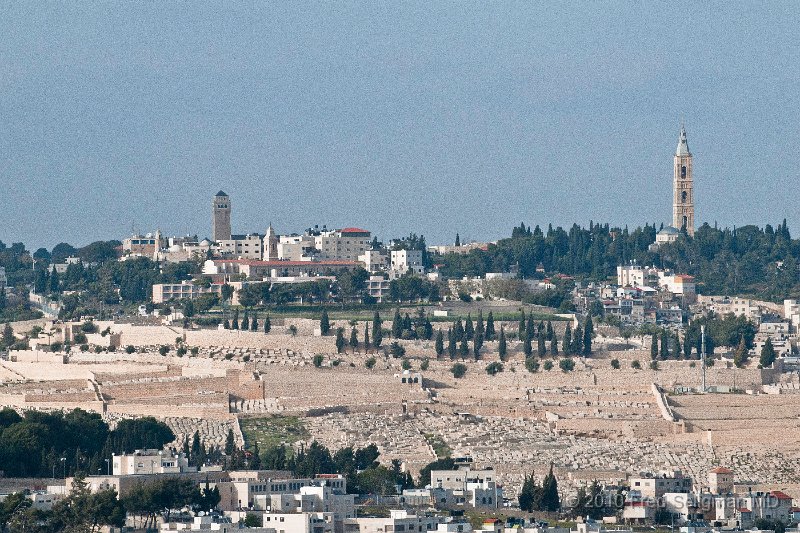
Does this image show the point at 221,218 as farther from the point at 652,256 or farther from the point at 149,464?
the point at 149,464

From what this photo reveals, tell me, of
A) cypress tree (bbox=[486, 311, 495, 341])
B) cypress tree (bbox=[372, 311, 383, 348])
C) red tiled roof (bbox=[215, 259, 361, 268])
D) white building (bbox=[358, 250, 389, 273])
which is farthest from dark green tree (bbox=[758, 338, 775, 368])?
red tiled roof (bbox=[215, 259, 361, 268])

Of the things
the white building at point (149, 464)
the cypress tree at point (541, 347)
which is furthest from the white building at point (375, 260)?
the white building at point (149, 464)

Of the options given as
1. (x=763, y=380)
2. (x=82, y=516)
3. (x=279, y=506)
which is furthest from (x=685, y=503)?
(x=763, y=380)

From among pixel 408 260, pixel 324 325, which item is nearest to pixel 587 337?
pixel 324 325

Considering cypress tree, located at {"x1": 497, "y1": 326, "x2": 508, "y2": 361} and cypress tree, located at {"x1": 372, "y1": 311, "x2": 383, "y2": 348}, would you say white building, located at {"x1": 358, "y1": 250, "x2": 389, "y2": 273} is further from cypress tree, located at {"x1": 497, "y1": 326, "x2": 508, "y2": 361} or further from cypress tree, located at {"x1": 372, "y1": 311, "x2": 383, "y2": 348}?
cypress tree, located at {"x1": 497, "y1": 326, "x2": 508, "y2": 361}

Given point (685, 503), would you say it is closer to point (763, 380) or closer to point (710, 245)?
point (763, 380)

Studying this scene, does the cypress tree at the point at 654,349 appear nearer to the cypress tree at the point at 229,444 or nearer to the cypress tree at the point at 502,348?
the cypress tree at the point at 502,348

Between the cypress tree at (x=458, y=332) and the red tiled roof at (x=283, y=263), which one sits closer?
the cypress tree at (x=458, y=332)
